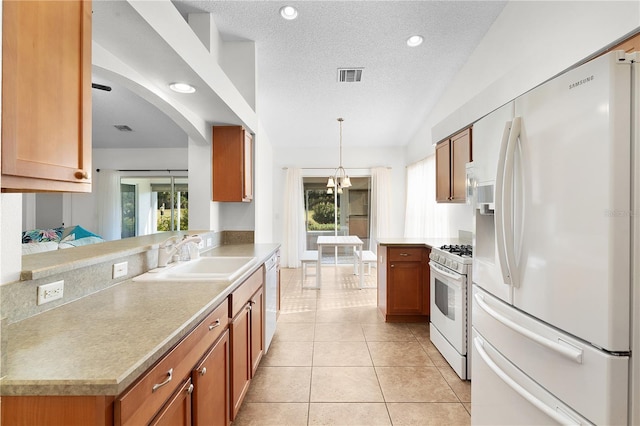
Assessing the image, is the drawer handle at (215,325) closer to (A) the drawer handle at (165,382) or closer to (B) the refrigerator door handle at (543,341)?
(A) the drawer handle at (165,382)

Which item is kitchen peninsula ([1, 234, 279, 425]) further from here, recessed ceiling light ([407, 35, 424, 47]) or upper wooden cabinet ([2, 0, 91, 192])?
recessed ceiling light ([407, 35, 424, 47])

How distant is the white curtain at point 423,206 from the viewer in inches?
187

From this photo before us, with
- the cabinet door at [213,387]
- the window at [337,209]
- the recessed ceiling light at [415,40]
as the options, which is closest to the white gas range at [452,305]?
the cabinet door at [213,387]

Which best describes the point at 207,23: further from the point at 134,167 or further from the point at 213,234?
the point at 134,167

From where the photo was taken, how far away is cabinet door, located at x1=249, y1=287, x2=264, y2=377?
2193 millimetres

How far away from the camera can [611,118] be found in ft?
3.02

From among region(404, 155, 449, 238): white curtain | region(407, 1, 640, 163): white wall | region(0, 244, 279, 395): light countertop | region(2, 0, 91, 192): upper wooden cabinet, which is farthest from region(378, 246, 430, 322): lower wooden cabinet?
region(2, 0, 91, 192): upper wooden cabinet

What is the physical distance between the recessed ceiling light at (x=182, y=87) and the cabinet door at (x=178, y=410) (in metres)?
2.01

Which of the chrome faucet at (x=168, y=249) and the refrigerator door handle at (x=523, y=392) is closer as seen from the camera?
the refrigerator door handle at (x=523, y=392)

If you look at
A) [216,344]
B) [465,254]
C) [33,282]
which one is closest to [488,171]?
[465,254]

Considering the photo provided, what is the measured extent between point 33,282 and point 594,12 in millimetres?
3255

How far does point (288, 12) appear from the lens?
108 inches

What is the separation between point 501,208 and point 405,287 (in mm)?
2375

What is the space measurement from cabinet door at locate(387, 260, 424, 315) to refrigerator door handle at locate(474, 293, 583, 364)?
6.66ft
